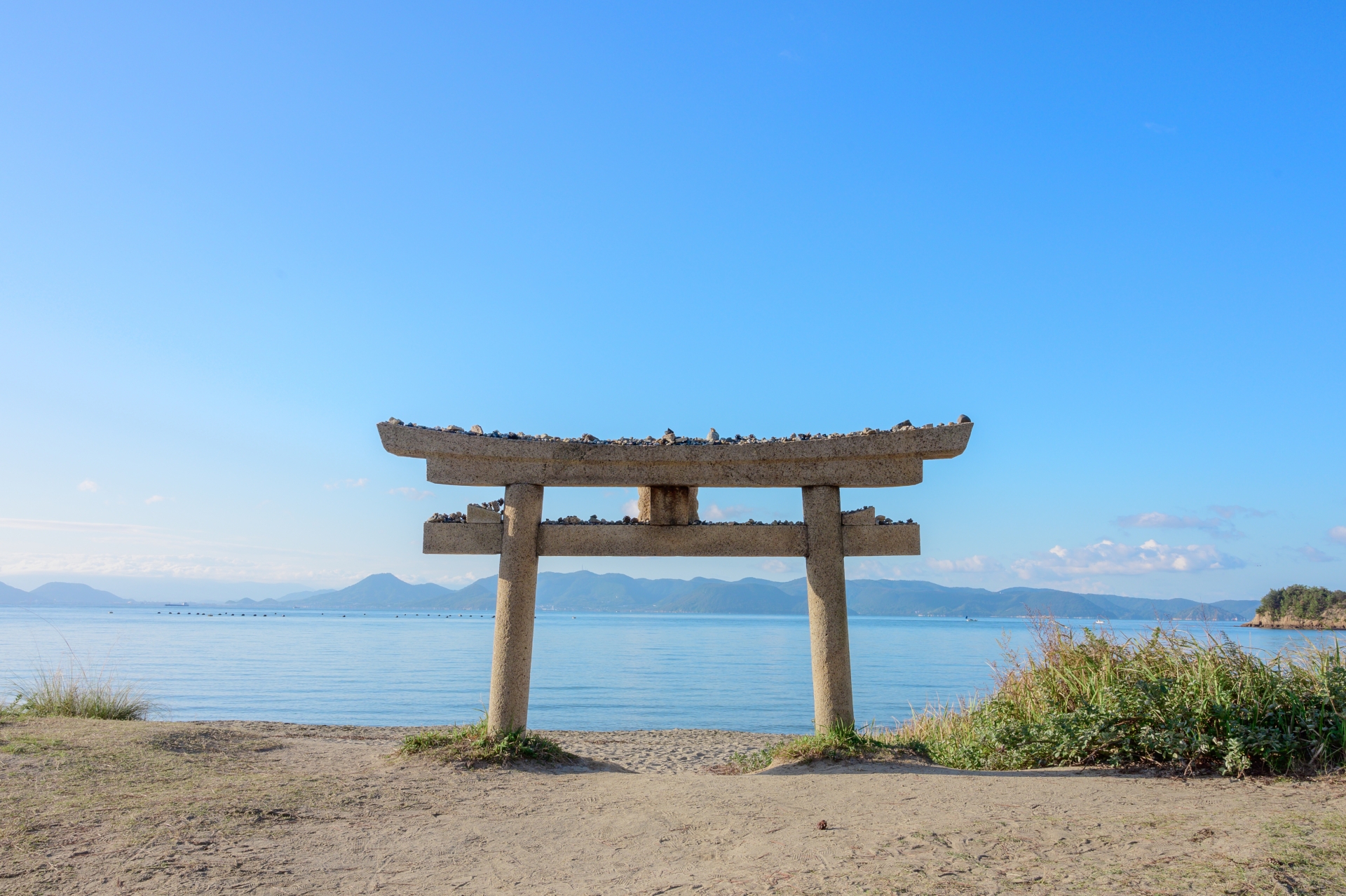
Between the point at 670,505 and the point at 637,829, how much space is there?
3.38m

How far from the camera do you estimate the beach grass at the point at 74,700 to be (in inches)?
375

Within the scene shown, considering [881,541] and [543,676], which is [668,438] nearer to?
[881,541]

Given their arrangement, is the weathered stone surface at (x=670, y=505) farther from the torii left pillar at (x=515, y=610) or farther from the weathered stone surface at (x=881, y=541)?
the weathered stone surface at (x=881, y=541)

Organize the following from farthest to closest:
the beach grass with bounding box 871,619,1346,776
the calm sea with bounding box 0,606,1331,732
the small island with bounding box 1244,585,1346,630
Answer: the small island with bounding box 1244,585,1346,630, the calm sea with bounding box 0,606,1331,732, the beach grass with bounding box 871,619,1346,776

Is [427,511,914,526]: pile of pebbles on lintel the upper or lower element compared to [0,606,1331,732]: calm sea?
upper

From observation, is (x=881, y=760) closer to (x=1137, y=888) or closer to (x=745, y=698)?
(x=1137, y=888)

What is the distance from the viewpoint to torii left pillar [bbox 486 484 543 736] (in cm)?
738

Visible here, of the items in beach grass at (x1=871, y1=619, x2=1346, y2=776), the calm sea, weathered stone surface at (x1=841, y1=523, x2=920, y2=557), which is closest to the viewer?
beach grass at (x1=871, y1=619, x2=1346, y2=776)

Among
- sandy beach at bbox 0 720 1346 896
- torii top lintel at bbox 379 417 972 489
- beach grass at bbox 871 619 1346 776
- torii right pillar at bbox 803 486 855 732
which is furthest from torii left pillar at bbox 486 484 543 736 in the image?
beach grass at bbox 871 619 1346 776

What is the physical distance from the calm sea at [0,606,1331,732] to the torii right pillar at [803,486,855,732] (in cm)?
260

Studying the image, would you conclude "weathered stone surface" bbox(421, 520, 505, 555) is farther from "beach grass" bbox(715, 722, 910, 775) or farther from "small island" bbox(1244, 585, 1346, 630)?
"small island" bbox(1244, 585, 1346, 630)

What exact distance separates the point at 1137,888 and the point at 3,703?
12.1m

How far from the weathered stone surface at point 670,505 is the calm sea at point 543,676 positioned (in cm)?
409

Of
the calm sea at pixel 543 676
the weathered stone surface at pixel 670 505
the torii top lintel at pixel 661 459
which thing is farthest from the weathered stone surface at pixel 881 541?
the calm sea at pixel 543 676
